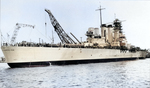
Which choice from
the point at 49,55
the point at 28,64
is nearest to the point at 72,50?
the point at 49,55

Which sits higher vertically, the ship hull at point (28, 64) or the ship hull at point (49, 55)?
the ship hull at point (49, 55)

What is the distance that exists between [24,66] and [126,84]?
79.1ft

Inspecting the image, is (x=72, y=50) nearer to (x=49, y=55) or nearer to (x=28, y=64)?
(x=49, y=55)

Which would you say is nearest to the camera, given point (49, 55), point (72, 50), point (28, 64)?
point (28, 64)

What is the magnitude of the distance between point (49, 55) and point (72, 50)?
662 centimetres

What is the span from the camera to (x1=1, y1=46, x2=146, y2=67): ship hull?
3734 centimetres

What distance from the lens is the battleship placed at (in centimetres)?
3775

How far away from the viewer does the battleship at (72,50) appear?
1486 inches

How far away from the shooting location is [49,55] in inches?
1652

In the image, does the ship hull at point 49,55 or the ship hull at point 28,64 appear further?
the ship hull at point 28,64

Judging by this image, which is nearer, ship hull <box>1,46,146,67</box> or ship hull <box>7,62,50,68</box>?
ship hull <box>1,46,146,67</box>

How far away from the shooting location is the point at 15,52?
122 ft

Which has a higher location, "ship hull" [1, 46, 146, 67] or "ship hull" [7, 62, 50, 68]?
"ship hull" [1, 46, 146, 67]

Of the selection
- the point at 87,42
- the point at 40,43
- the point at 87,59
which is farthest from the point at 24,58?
the point at 87,42
